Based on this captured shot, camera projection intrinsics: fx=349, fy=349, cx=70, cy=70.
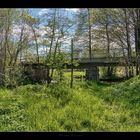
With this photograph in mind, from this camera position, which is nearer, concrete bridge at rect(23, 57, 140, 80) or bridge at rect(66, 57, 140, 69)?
concrete bridge at rect(23, 57, 140, 80)

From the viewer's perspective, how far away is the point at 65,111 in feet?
17.9

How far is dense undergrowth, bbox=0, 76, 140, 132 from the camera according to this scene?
4570 mm

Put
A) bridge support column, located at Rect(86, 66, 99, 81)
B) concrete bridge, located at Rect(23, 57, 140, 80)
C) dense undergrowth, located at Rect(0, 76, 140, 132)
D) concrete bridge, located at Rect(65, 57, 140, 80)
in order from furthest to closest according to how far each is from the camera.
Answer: bridge support column, located at Rect(86, 66, 99, 81)
concrete bridge, located at Rect(65, 57, 140, 80)
concrete bridge, located at Rect(23, 57, 140, 80)
dense undergrowth, located at Rect(0, 76, 140, 132)

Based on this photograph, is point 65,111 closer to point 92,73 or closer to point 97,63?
point 97,63

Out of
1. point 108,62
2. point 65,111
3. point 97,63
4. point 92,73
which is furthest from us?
point 92,73

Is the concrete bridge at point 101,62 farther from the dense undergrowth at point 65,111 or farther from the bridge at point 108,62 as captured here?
the dense undergrowth at point 65,111

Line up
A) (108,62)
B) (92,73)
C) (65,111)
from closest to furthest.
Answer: (65,111) → (108,62) → (92,73)

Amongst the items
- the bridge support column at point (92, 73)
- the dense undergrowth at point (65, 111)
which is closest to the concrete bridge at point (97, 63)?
the bridge support column at point (92, 73)

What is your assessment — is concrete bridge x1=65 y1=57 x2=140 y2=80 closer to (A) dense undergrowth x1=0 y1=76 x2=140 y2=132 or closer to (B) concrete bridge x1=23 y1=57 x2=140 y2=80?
(B) concrete bridge x1=23 y1=57 x2=140 y2=80

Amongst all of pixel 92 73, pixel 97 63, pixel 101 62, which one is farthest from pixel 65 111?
pixel 92 73

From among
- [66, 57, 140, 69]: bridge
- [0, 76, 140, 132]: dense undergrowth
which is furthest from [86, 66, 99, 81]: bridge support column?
[0, 76, 140, 132]: dense undergrowth
